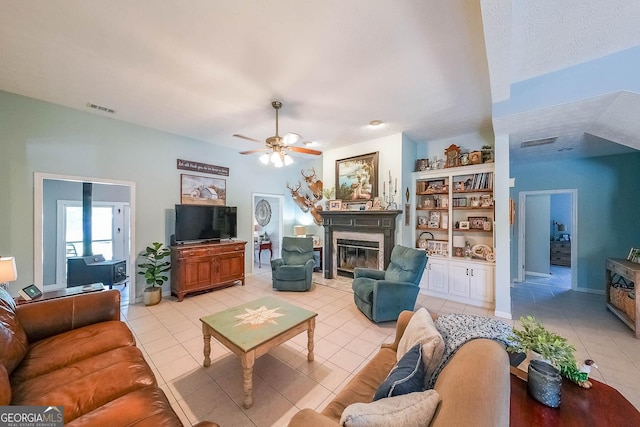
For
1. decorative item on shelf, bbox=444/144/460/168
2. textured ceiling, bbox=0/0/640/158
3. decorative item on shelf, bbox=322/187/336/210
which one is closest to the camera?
textured ceiling, bbox=0/0/640/158

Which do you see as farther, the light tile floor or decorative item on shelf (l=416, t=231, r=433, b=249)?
decorative item on shelf (l=416, t=231, r=433, b=249)

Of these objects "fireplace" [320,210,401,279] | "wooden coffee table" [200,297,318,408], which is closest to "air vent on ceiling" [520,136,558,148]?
"fireplace" [320,210,401,279]

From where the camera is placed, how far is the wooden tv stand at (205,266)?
3.87 m

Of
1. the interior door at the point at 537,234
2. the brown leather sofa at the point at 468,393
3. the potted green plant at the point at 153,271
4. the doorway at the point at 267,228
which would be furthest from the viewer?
the doorway at the point at 267,228

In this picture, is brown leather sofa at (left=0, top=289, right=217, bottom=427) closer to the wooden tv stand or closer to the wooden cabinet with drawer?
the wooden tv stand

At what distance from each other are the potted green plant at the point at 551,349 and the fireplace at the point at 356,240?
295 cm

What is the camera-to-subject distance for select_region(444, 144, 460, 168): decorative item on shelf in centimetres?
415

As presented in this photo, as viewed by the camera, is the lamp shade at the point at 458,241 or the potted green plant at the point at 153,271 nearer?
the potted green plant at the point at 153,271

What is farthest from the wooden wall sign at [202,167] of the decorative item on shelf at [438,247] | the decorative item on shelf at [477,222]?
the decorative item on shelf at [477,222]

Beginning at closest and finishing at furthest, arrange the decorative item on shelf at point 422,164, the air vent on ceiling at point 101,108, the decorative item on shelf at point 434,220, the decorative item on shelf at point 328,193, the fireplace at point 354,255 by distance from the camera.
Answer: the air vent on ceiling at point 101,108
the decorative item on shelf at point 434,220
the decorative item on shelf at point 422,164
the fireplace at point 354,255
the decorative item on shelf at point 328,193

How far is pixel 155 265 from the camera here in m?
3.86

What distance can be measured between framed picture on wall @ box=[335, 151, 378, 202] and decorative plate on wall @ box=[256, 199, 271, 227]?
282 cm

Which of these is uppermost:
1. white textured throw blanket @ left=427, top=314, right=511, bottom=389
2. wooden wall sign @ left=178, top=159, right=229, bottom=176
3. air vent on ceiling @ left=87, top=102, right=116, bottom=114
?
air vent on ceiling @ left=87, top=102, right=116, bottom=114

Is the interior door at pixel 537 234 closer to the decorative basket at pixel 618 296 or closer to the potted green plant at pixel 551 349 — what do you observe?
the decorative basket at pixel 618 296
